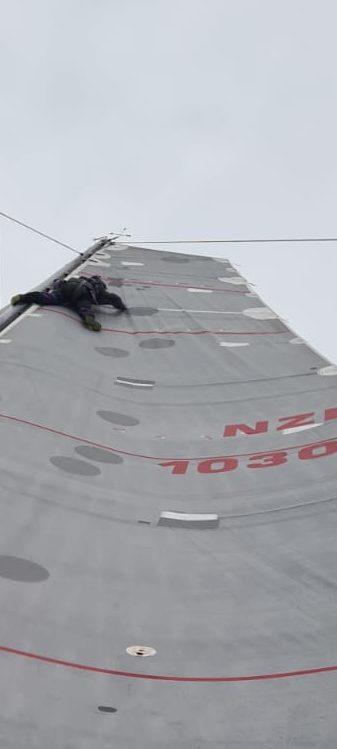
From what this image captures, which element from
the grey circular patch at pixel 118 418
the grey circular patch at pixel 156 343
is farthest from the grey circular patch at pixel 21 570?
the grey circular patch at pixel 156 343

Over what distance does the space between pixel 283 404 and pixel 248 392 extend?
27 cm

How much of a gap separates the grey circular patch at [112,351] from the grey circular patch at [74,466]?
6.10 ft

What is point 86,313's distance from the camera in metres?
6.09

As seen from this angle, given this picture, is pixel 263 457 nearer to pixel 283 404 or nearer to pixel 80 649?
pixel 283 404

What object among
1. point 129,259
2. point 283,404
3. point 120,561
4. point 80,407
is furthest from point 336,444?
point 129,259

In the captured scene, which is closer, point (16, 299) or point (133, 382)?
point (133, 382)

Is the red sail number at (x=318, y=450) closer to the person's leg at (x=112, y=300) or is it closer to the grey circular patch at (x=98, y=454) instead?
the grey circular patch at (x=98, y=454)

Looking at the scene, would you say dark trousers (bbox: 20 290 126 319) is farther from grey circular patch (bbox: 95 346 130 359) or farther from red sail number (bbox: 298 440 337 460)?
red sail number (bbox: 298 440 337 460)

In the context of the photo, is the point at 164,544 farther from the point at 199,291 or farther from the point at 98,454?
the point at 199,291

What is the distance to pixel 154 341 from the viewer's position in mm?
5840

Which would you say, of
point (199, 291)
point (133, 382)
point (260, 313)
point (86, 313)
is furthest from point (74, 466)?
point (199, 291)

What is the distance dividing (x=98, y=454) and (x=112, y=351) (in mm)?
1845

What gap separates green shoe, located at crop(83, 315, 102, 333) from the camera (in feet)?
19.4

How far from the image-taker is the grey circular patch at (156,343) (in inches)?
226
